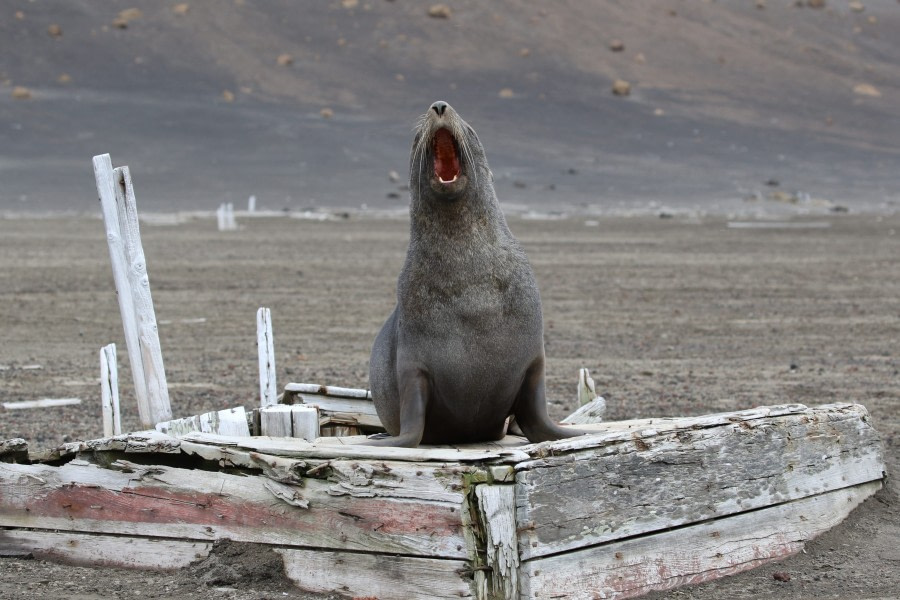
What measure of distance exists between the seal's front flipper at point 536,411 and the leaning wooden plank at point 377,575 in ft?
4.32

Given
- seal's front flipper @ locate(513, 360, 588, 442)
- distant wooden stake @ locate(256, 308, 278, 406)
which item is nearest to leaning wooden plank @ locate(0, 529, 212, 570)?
seal's front flipper @ locate(513, 360, 588, 442)

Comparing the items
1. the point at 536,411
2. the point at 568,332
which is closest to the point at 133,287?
the point at 536,411

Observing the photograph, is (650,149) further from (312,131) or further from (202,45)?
(202,45)

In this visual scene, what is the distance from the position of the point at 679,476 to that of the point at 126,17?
70.9 m

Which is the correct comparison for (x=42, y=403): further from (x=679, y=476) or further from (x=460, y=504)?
(x=679, y=476)

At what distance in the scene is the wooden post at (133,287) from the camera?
21.9ft

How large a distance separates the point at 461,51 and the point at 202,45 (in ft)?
46.9

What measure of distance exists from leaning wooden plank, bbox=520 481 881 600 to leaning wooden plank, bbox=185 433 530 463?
1.45ft

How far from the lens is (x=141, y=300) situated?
22.0 ft

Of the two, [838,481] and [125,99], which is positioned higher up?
[125,99]

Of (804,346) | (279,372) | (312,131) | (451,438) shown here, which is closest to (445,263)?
(451,438)

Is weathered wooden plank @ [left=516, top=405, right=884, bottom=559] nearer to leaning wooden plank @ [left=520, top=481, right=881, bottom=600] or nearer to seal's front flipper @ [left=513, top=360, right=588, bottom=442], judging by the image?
leaning wooden plank @ [left=520, top=481, right=881, bottom=600]

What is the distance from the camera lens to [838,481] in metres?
6.29

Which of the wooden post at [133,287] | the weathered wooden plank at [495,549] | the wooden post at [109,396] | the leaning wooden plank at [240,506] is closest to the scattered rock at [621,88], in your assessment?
the wooden post at [109,396]
